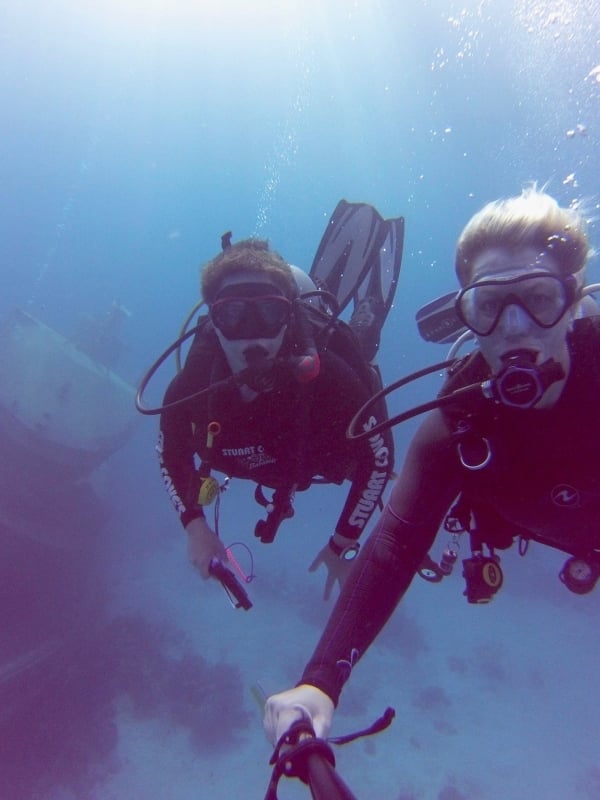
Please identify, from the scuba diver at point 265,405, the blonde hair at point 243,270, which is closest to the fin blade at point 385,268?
the scuba diver at point 265,405

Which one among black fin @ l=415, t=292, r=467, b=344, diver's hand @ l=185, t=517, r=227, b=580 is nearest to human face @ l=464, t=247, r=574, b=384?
black fin @ l=415, t=292, r=467, b=344

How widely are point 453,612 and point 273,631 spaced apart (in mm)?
8888

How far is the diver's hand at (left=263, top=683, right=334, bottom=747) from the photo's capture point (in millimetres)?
1957

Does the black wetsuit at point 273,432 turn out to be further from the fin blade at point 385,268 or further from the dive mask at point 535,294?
the fin blade at point 385,268

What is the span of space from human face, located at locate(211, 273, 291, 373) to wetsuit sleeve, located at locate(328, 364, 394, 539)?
81cm

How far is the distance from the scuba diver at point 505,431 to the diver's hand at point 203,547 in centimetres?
173

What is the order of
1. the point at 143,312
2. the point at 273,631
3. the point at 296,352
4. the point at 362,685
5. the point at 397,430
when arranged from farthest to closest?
the point at 143,312 → the point at 397,430 → the point at 273,631 → the point at 362,685 → the point at 296,352

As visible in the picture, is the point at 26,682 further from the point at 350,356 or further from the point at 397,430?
the point at 397,430

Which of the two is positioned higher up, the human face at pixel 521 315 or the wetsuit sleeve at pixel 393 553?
the human face at pixel 521 315

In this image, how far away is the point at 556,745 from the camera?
51.2 ft

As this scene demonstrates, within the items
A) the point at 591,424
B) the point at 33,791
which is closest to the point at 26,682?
the point at 33,791

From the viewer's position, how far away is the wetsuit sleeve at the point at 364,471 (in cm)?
452

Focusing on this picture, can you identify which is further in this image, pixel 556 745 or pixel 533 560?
pixel 533 560

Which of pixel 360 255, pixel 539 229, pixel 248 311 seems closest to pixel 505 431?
pixel 539 229
